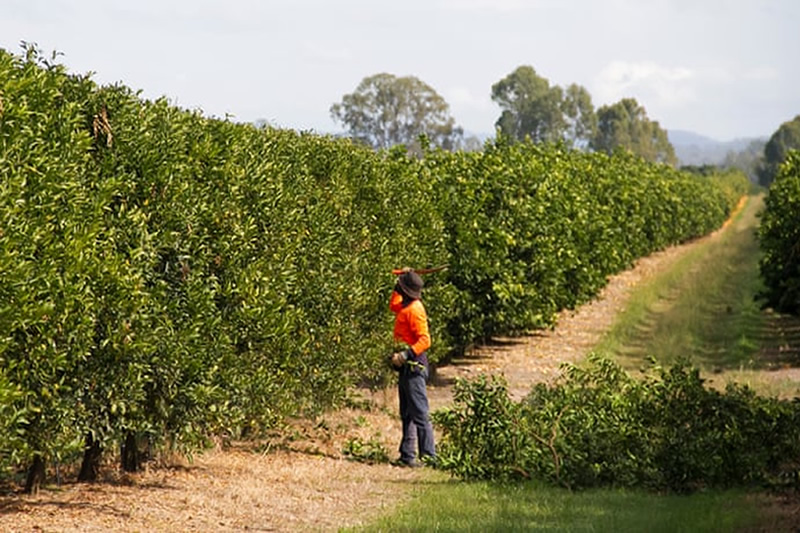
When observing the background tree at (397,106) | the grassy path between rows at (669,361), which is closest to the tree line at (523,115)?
the background tree at (397,106)

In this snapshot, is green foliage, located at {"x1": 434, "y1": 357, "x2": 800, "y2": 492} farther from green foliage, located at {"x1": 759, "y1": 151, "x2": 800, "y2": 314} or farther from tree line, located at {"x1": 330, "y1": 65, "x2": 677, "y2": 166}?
tree line, located at {"x1": 330, "y1": 65, "x2": 677, "y2": 166}

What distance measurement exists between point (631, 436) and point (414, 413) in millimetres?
2361

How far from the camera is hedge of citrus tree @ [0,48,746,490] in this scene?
24.0 ft

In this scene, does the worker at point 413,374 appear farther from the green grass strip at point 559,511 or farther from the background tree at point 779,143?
the background tree at point 779,143

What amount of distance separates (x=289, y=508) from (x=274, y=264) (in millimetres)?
2336

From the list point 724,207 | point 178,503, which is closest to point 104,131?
point 178,503

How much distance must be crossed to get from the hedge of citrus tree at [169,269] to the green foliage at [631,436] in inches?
77.4

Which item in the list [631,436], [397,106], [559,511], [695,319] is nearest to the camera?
[559,511]

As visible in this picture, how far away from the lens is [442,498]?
9.50 meters

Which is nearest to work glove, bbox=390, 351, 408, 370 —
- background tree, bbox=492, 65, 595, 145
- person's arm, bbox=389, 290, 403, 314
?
person's arm, bbox=389, 290, 403, 314

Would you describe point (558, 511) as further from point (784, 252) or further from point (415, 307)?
point (784, 252)

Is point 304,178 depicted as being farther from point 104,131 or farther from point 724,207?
point 724,207

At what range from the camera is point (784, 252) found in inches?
838

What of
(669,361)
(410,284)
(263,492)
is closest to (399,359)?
(410,284)
